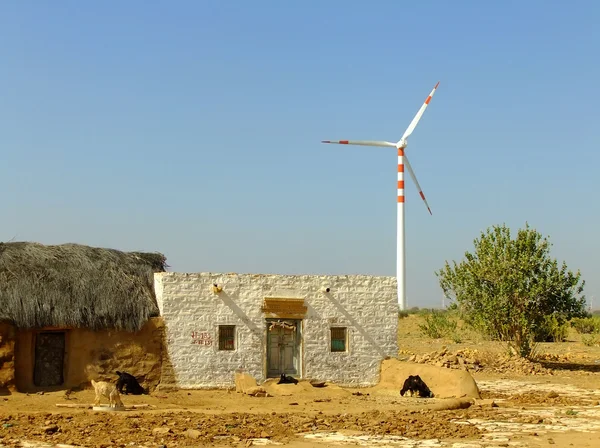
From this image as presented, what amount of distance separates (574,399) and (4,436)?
13.0 metres

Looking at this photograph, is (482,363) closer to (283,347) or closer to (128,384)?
(283,347)

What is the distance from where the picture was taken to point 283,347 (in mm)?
21891

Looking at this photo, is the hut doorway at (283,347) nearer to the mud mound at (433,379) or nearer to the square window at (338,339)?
the square window at (338,339)

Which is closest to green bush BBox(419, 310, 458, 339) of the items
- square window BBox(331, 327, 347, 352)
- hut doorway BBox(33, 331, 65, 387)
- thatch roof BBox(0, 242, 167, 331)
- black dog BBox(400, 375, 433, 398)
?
square window BBox(331, 327, 347, 352)

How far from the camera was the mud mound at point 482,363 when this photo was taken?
26.7 meters

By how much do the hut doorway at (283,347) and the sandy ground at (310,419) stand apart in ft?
3.87

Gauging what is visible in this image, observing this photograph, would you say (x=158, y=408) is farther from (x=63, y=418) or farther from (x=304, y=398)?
(x=304, y=398)

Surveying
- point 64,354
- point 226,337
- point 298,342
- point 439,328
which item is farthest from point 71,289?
point 439,328

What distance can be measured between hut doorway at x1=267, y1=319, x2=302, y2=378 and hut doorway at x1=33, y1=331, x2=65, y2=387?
5012 mm

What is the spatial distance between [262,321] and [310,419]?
18.2 feet

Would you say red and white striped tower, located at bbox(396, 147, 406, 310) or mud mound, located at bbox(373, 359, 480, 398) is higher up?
red and white striped tower, located at bbox(396, 147, 406, 310)

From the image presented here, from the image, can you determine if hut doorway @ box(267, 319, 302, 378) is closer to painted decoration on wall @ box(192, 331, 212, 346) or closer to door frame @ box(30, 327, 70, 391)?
painted decoration on wall @ box(192, 331, 212, 346)

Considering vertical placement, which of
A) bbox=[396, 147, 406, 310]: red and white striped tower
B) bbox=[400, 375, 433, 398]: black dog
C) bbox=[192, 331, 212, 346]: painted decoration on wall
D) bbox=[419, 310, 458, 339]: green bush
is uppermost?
bbox=[396, 147, 406, 310]: red and white striped tower

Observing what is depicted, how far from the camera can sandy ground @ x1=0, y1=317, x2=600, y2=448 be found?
1394cm
